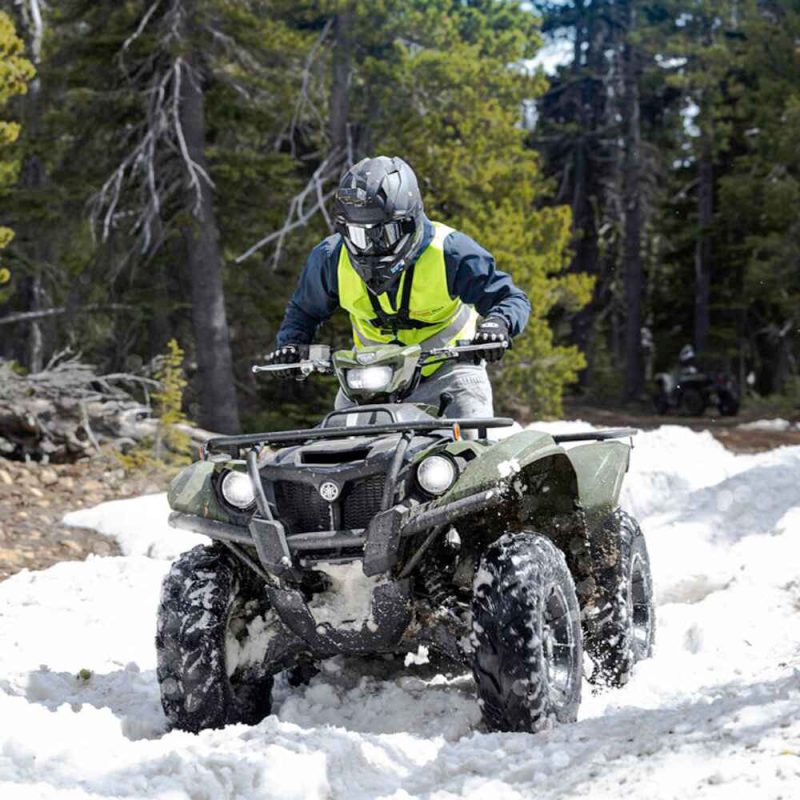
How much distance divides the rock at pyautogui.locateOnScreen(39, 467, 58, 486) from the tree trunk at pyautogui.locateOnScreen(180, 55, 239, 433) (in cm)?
617

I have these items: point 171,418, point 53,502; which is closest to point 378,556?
point 53,502

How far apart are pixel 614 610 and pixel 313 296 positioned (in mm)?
2151

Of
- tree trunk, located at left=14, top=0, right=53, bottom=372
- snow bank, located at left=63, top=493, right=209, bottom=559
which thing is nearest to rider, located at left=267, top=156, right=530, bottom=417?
snow bank, located at left=63, top=493, right=209, bottom=559

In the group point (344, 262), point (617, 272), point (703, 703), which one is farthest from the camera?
point (617, 272)

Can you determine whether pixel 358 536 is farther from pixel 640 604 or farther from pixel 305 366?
pixel 640 604

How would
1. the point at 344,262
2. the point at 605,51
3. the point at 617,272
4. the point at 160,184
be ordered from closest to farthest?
1. the point at 344,262
2. the point at 160,184
3. the point at 605,51
4. the point at 617,272

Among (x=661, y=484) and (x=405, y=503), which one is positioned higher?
(x=405, y=503)

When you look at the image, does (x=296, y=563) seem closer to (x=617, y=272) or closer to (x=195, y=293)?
(x=195, y=293)

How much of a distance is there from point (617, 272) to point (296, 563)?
37.3m

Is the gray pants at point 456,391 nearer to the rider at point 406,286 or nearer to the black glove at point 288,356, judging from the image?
the rider at point 406,286

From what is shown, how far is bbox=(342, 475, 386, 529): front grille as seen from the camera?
459 cm

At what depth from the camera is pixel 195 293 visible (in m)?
17.8

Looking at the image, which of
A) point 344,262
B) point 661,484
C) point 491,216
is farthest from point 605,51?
point 344,262

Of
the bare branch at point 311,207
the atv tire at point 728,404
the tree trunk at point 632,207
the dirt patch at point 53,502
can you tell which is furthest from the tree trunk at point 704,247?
the dirt patch at point 53,502
